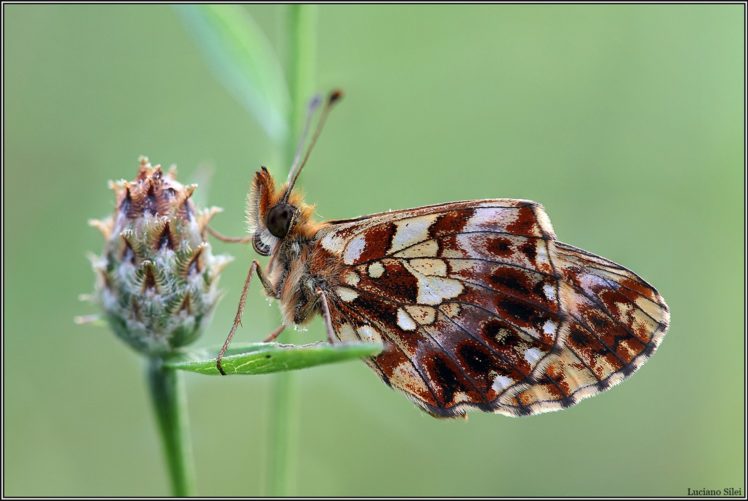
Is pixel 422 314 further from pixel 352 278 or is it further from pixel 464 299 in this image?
pixel 352 278

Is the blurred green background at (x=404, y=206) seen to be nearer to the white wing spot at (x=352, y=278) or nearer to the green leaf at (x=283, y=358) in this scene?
the white wing spot at (x=352, y=278)

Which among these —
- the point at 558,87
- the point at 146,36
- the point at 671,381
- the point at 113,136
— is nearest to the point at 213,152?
the point at 113,136

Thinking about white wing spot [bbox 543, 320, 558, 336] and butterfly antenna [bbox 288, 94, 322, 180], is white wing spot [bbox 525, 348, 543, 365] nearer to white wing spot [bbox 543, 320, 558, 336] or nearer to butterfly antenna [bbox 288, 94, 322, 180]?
white wing spot [bbox 543, 320, 558, 336]

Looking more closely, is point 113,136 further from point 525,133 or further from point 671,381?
point 671,381
